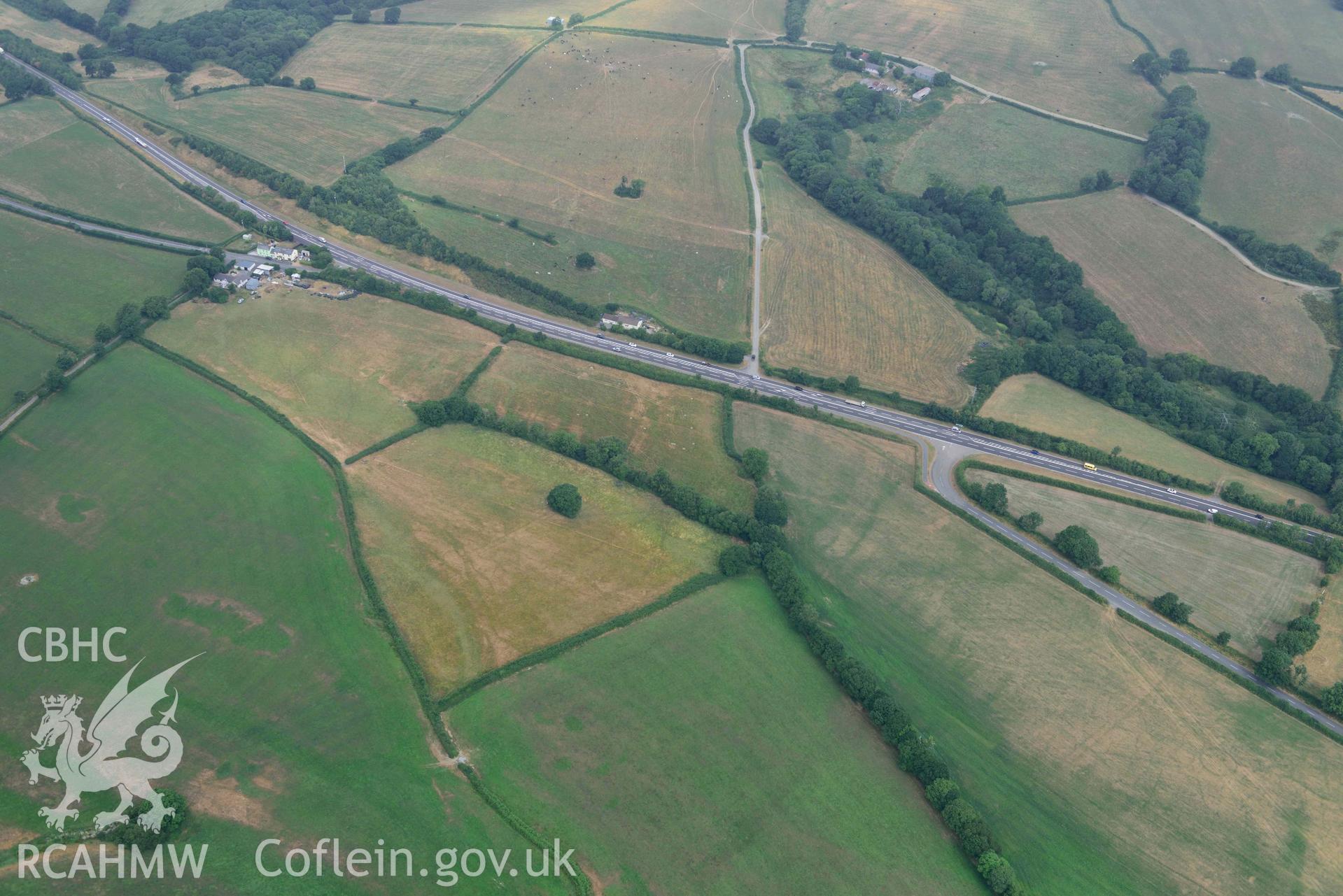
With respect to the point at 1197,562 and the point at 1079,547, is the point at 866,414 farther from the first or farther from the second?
the point at 1197,562

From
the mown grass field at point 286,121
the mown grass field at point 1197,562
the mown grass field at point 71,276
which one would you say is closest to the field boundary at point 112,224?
the mown grass field at point 71,276

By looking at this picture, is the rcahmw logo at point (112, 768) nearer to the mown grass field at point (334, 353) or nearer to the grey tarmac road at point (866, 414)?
the mown grass field at point (334, 353)

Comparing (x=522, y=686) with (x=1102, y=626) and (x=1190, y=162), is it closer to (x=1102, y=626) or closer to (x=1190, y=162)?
(x=1102, y=626)

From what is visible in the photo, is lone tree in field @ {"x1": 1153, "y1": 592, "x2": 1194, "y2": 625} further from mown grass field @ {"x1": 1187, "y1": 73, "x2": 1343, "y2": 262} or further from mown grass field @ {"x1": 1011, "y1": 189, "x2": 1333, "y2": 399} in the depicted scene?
mown grass field @ {"x1": 1187, "y1": 73, "x2": 1343, "y2": 262}

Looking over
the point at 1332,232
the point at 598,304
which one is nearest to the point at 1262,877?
the point at 598,304

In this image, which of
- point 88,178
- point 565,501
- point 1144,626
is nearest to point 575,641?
point 565,501

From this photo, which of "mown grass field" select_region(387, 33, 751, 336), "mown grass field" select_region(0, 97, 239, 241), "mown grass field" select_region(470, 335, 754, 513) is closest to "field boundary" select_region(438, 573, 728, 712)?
"mown grass field" select_region(470, 335, 754, 513)
